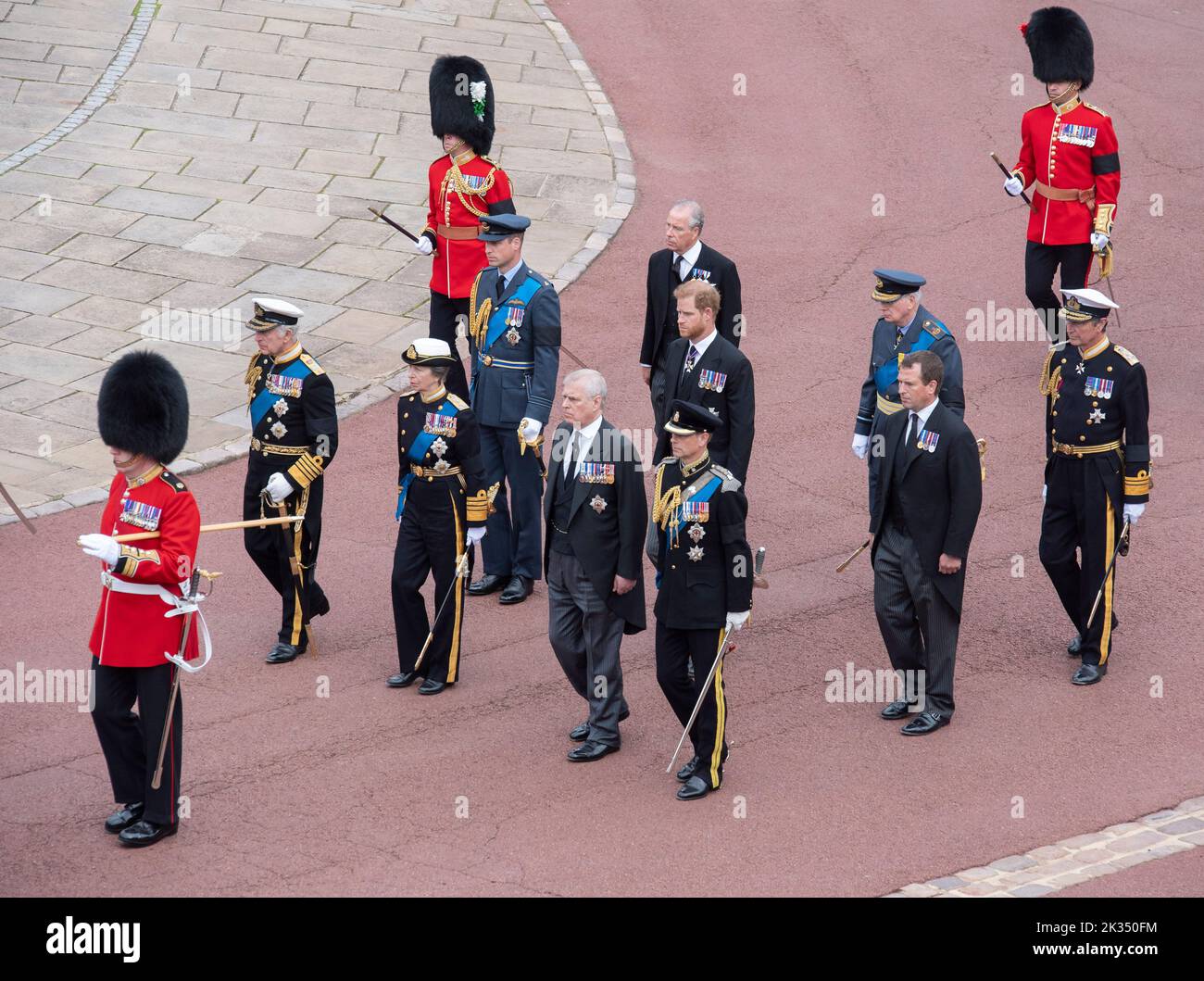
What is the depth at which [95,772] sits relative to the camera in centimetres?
771

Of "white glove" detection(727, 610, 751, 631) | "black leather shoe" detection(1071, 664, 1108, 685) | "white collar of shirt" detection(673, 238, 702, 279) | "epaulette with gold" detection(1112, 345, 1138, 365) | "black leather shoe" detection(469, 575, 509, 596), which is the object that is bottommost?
"black leather shoe" detection(469, 575, 509, 596)

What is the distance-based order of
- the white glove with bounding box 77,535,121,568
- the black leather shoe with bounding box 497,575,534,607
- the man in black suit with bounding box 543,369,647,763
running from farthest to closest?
the black leather shoe with bounding box 497,575,534,607, the man in black suit with bounding box 543,369,647,763, the white glove with bounding box 77,535,121,568

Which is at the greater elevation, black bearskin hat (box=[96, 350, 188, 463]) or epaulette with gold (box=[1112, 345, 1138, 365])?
epaulette with gold (box=[1112, 345, 1138, 365])

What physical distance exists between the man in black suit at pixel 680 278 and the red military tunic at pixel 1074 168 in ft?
10.1

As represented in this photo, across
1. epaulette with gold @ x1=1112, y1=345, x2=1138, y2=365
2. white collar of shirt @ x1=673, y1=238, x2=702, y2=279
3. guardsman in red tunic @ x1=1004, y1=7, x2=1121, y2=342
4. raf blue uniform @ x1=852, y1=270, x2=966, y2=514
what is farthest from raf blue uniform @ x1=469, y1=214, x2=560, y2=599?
guardsman in red tunic @ x1=1004, y1=7, x2=1121, y2=342

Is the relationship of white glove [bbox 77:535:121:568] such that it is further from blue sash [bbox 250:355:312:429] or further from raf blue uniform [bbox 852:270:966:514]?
raf blue uniform [bbox 852:270:966:514]

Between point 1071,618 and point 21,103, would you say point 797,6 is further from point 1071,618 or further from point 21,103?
point 1071,618

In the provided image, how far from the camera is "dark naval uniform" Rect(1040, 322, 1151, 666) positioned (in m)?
8.44

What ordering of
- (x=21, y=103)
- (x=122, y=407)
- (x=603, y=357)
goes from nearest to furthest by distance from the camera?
(x=122, y=407)
(x=603, y=357)
(x=21, y=103)

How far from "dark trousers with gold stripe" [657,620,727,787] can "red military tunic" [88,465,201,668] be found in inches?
83.1

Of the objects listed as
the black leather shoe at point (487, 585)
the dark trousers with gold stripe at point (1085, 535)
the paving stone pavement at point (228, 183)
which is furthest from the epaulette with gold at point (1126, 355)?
the paving stone pavement at point (228, 183)
